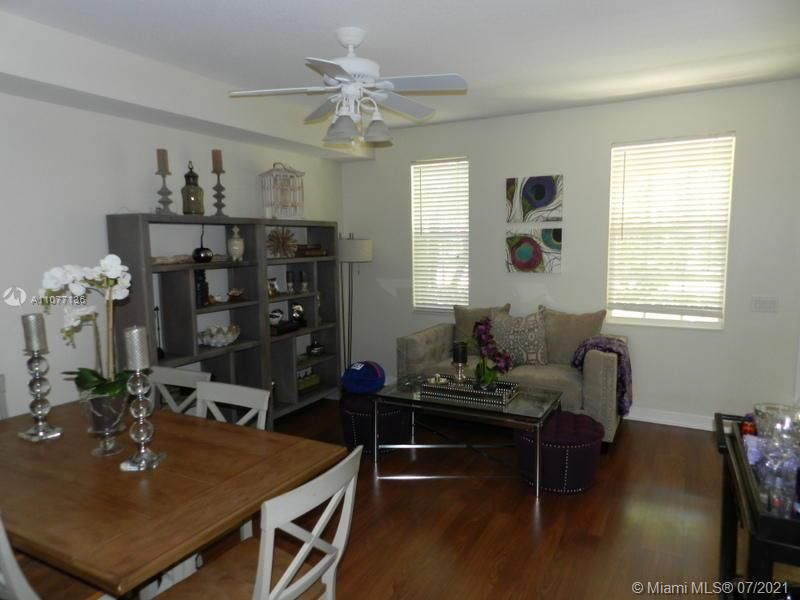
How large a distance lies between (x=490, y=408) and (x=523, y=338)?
4.31 ft

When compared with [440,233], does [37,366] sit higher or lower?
lower

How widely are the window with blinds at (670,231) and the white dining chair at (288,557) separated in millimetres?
3601

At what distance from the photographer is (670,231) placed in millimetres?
4242

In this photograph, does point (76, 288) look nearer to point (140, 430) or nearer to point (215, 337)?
point (140, 430)

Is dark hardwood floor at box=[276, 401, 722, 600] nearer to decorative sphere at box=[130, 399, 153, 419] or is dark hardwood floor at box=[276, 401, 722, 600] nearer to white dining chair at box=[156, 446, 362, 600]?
white dining chair at box=[156, 446, 362, 600]

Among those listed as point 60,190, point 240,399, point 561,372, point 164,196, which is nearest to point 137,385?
point 240,399

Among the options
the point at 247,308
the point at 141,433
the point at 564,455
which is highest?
the point at 247,308

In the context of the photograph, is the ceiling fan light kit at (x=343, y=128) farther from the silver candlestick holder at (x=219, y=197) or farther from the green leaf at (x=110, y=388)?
the silver candlestick holder at (x=219, y=197)

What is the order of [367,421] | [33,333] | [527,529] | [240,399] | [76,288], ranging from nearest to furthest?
[76,288], [33,333], [240,399], [527,529], [367,421]

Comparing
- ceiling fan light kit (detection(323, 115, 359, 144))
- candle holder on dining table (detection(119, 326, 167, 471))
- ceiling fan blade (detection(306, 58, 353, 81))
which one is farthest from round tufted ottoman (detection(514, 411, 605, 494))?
ceiling fan blade (detection(306, 58, 353, 81))

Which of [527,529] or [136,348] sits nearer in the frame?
[136,348]

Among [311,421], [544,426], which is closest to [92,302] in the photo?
[311,421]

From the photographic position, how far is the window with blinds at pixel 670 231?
408cm

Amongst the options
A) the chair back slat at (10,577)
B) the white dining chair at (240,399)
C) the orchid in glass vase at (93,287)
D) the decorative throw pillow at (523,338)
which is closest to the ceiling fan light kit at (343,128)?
the orchid in glass vase at (93,287)
